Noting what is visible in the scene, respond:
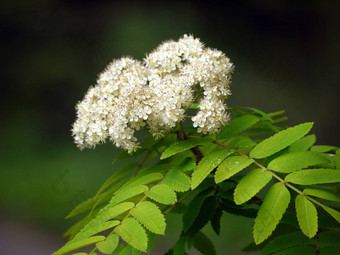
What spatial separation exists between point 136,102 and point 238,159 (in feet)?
1.42

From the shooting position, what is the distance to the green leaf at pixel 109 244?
43.1 inches

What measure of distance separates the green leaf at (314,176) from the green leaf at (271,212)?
0.17 ft

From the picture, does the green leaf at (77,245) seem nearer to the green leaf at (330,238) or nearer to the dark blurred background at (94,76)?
the green leaf at (330,238)

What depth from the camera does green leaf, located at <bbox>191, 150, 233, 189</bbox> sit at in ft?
4.07

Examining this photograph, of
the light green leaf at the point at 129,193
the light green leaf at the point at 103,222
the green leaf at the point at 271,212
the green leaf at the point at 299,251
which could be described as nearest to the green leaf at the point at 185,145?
the light green leaf at the point at 129,193

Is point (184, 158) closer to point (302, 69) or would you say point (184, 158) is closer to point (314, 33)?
point (302, 69)

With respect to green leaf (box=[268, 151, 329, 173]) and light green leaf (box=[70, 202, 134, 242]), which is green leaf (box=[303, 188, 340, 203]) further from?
light green leaf (box=[70, 202, 134, 242])

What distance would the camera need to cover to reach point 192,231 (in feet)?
5.16

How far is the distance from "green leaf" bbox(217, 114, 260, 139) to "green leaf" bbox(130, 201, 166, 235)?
1.62 ft

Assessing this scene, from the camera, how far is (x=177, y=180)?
4.30ft

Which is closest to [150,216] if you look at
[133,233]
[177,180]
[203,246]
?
[133,233]

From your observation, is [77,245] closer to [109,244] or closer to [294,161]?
[109,244]

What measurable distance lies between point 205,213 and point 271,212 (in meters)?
0.51

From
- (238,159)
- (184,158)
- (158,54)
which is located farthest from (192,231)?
(158,54)
